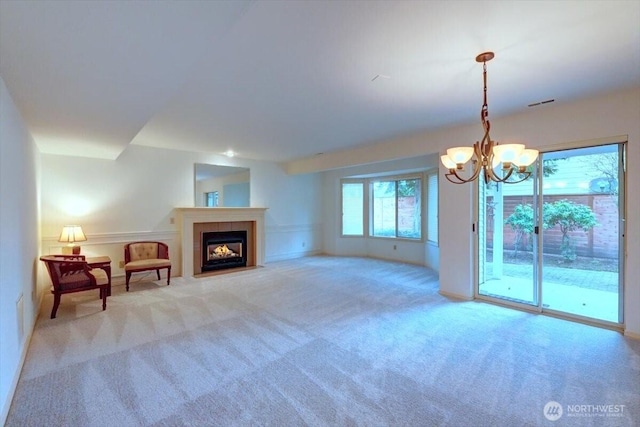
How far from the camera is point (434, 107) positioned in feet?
11.3

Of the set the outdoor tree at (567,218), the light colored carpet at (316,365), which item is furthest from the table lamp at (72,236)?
the outdoor tree at (567,218)

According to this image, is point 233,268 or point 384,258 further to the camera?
point 384,258

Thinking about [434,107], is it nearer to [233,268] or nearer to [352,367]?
[352,367]

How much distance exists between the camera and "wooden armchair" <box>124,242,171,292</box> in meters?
4.85

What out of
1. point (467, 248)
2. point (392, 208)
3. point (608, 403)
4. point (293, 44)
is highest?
point (293, 44)

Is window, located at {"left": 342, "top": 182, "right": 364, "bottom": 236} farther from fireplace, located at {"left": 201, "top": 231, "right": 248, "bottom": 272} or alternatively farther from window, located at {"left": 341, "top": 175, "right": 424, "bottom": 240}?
fireplace, located at {"left": 201, "top": 231, "right": 248, "bottom": 272}

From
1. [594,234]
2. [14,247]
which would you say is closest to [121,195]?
[14,247]

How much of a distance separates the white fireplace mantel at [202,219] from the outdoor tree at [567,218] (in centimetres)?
531

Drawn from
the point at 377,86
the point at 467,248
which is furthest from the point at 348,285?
the point at 377,86

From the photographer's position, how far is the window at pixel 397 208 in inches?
285

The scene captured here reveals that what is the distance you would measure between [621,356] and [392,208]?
5336mm

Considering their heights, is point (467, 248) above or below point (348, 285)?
above

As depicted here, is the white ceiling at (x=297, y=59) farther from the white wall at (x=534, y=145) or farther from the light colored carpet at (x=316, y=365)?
the light colored carpet at (x=316, y=365)

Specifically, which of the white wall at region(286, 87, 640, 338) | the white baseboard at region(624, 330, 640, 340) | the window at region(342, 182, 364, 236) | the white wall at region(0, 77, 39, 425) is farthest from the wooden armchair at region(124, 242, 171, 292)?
the white baseboard at region(624, 330, 640, 340)
